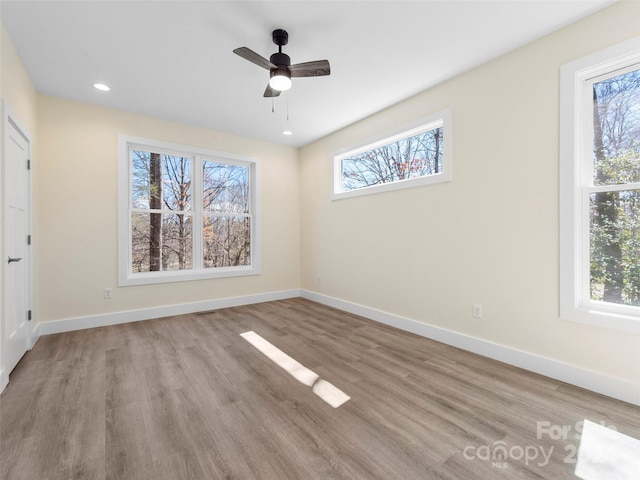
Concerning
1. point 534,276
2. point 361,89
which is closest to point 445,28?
point 361,89

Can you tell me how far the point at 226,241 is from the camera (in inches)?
190

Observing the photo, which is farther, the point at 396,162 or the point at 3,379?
the point at 396,162

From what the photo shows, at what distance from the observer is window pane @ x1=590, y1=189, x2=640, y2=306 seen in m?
2.01

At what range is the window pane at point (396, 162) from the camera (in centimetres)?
329

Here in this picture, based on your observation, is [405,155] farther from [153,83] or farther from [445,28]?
[153,83]

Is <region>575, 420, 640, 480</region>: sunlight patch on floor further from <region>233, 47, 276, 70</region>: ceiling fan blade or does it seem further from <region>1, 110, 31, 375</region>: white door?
<region>1, 110, 31, 375</region>: white door

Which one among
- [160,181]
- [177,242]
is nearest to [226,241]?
[177,242]

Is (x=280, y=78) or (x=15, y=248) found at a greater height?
(x=280, y=78)

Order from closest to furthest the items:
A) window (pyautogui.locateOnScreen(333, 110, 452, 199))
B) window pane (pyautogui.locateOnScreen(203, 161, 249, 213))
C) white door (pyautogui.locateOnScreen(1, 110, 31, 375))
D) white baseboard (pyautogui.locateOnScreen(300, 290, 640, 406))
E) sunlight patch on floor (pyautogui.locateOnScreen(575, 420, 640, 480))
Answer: sunlight patch on floor (pyautogui.locateOnScreen(575, 420, 640, 480)) < white baseboard (pyautogui.locateOnScreen(300, 290, 640, 406)) < white door (pyautogui.locateOnScreen(1, 110, 31, 375)) < window (pyautogui.locateOnScreen(333, 110, 452, 199)) < window pane (pyautogui.locateOnScreen(203, 161, 249, 213))

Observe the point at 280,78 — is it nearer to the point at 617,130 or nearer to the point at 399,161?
the point at 399,161

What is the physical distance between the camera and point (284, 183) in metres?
5.29

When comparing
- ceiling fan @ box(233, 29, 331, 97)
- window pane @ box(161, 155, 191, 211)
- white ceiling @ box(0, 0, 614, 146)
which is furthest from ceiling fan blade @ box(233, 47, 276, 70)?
window pane @ box(161, 155, 191, 211)

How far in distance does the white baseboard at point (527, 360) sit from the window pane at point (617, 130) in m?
1.44

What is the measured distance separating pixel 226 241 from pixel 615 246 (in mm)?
4646
